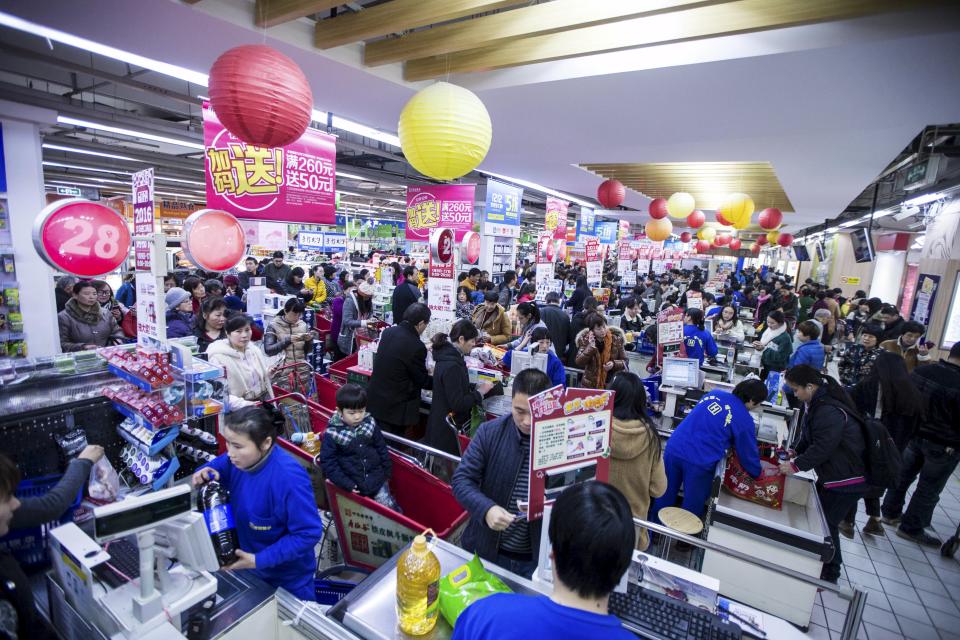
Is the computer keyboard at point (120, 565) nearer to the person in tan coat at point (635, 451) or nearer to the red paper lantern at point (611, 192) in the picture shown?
the person in tan coat at point (635, 451)

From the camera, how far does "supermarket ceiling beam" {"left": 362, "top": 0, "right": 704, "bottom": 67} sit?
3.05 meters

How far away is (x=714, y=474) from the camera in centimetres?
373

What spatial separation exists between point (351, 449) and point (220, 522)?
1.07 metres

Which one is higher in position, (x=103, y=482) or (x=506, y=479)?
(x=506, y=479)

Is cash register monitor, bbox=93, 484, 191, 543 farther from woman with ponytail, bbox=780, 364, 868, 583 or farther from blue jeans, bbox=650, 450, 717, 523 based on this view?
woman with ponytail, bbox=780, 364, 868, 583

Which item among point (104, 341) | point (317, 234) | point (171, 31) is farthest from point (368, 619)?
point (317, 234)

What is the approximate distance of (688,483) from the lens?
383cm

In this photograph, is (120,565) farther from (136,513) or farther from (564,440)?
(564,440)

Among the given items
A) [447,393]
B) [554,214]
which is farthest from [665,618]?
[554,214]

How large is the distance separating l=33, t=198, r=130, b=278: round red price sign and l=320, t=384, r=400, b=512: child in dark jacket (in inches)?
Answer: 66.6

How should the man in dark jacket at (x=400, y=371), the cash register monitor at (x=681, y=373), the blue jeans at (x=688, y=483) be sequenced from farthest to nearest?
the cash register monitor at (x=681, y=373) < the man in dark jacket at (x=400, y=371) < the blue jeans at (x=688, y=483)

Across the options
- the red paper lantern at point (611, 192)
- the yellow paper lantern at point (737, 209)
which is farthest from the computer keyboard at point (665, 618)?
the yellow paper lantern at point (737, 209)

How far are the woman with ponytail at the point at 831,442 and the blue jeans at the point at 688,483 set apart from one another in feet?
1.96

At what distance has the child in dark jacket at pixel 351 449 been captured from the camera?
301cm
